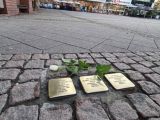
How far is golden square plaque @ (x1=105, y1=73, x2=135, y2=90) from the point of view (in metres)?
1.48

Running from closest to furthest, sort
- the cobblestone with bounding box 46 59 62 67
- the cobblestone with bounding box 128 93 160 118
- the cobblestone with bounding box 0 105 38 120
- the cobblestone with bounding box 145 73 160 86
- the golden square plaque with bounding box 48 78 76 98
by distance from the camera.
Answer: the cobblestone with bounding box 0 105 38 120, the cobblestone with bounding box 128 93 160 118, the golden square plaque with bounding box 48 78 76 98, the cobblestone with bounding box 145 73 160 86, the cobblestone with bounding box 46 59 62 67

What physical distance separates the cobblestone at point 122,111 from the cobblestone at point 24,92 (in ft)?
2.10

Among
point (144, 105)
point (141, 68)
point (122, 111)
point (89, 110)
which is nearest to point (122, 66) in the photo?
point (141, 68)

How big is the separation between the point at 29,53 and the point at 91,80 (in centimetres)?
120

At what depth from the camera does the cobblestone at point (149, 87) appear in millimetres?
1475

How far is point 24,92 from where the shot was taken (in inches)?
50.8

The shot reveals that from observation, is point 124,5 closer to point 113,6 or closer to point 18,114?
point 113,6

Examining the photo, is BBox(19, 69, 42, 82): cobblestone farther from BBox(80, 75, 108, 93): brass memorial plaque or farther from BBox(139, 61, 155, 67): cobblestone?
BBox(139, 61, 155, 67): cobblestone

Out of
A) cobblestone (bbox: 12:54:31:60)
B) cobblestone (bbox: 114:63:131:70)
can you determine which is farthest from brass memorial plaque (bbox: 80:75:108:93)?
cobblestone (bbox: 12:54:31:60)

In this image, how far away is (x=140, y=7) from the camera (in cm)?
2500

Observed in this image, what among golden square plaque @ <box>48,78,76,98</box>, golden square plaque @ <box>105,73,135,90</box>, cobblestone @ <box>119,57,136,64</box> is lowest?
cobblestone @ <box>119,57,136,64</box>

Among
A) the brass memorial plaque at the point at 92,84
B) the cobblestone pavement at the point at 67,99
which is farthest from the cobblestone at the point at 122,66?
the brass memorial plaque at the point at 92,84

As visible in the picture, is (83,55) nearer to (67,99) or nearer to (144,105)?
(67,99)

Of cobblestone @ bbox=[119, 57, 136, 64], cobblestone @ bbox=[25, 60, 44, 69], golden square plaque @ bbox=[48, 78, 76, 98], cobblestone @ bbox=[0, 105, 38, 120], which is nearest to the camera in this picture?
cobblestone @ bbox=[0, 105, 38, 120]
